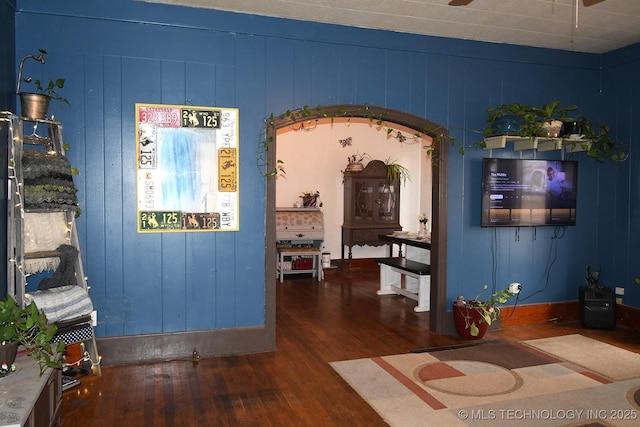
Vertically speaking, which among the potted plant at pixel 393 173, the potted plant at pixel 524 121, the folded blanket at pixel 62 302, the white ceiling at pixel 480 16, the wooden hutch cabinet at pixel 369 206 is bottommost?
the folded blanket at pixel 62 302

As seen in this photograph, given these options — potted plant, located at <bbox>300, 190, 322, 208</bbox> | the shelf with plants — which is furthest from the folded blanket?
potted plant, located at <bbox>300, 190, 322, 208</bbox>

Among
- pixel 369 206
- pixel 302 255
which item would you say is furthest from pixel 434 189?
pixel 369 206

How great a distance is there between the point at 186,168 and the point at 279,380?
190 cm

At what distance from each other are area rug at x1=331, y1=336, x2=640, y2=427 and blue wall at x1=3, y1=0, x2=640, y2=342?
1053 mm

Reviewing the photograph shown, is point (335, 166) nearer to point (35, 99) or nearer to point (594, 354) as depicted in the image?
point (594, 354)

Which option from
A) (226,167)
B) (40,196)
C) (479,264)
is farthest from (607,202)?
(40,196)

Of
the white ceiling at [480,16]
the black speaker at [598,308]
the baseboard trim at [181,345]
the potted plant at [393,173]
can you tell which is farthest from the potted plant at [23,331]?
the potted plant at [393,173]

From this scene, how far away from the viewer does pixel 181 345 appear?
418cm

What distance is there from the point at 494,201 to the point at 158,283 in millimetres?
3375

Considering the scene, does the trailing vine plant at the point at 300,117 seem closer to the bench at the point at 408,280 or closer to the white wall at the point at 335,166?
the bench at the point at 408,280

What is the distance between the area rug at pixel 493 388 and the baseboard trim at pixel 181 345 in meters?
0.81

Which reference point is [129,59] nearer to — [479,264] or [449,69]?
[449,69]

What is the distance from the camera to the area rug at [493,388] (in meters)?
3.08

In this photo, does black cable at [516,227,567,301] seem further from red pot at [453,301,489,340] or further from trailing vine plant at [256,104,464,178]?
trailing vine plant at [256,104,464,178]
